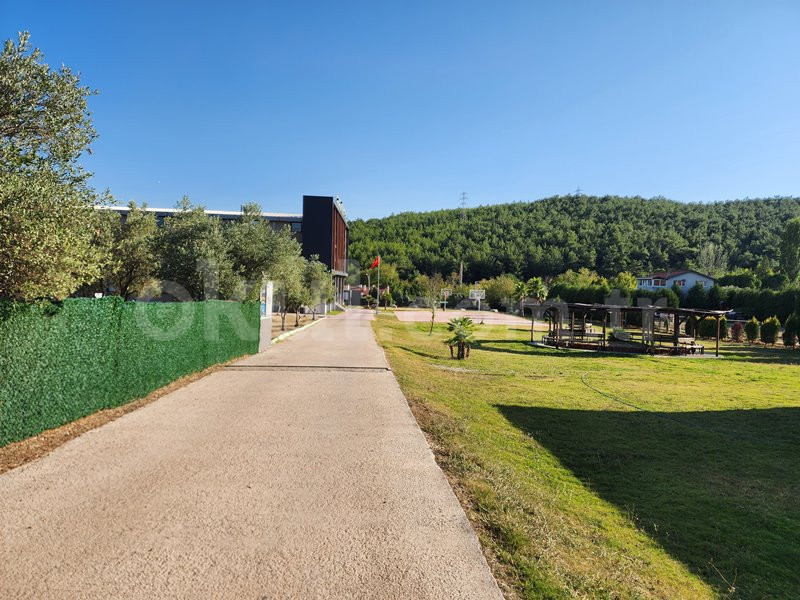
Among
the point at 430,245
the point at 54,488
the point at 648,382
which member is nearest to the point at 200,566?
the point at 54,488

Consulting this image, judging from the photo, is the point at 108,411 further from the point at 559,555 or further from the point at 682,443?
the point at 682,443

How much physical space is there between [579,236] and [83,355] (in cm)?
12313

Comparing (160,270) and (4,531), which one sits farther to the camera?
(160,270)

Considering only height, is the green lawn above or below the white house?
below

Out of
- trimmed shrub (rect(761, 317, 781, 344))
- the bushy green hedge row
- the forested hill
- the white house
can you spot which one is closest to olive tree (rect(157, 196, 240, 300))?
trimmed shrub (rect(761, 317, 781, 344))

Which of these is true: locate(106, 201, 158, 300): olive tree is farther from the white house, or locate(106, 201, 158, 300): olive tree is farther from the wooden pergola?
the white house

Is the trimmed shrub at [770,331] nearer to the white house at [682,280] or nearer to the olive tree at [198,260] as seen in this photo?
the olive tree at [198,260]

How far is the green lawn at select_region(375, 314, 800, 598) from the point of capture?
12.1 feet

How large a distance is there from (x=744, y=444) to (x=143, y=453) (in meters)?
9.15

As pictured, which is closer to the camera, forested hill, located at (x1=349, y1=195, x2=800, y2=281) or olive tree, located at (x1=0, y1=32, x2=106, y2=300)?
olive tree, located at (x1=0, y1=32, x2=106, y2=300)

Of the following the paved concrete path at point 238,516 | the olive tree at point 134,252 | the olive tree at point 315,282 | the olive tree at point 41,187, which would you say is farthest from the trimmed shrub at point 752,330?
the olive tree at point 41,187

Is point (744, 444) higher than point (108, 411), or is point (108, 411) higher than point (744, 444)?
point (108, 411)

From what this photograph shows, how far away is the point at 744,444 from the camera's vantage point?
8.17m

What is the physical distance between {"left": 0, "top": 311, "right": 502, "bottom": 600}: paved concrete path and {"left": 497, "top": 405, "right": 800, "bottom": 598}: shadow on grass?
2.33 metres
